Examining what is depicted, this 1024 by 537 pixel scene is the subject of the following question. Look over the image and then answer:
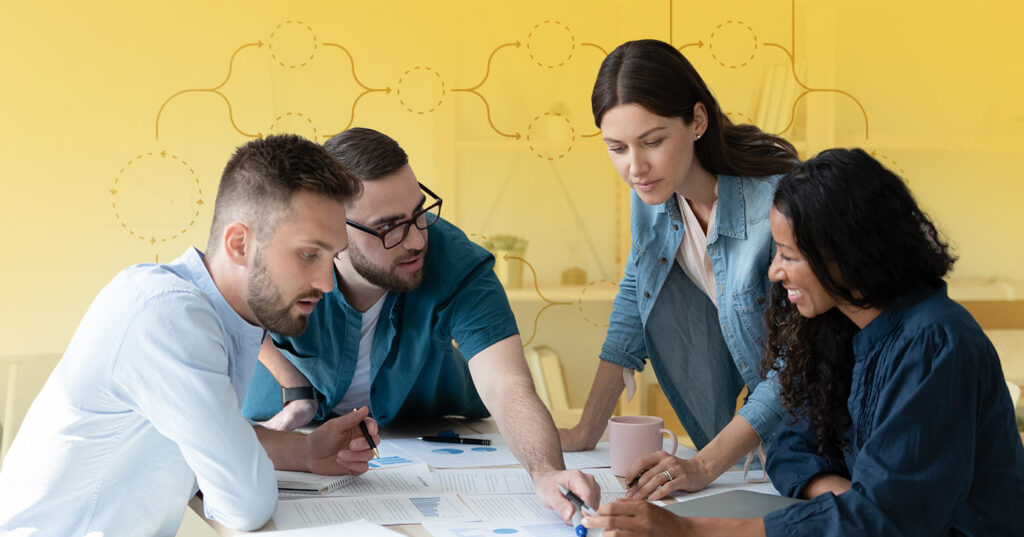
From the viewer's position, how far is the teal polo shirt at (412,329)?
5.94 feet

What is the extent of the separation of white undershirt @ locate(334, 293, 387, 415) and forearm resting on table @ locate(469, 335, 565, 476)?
22 cm

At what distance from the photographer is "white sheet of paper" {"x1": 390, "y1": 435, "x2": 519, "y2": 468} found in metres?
1.63

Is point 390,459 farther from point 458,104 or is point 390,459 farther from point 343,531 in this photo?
point 458,104

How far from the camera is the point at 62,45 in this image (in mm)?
3197

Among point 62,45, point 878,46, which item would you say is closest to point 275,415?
point 62,45

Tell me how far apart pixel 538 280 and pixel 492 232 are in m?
0.25

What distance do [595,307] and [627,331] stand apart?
5.51 ft

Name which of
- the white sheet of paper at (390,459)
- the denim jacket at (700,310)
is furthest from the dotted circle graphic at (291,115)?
the white sheet of paper at (390,459)

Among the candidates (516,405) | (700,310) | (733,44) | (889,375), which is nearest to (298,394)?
(516,405)

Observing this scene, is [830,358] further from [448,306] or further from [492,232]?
[492,232]

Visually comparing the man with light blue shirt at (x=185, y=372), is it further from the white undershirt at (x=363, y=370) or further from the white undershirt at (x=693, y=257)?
the white undershirt at (x=693, y=257)

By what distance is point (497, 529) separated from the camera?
4.16 ft

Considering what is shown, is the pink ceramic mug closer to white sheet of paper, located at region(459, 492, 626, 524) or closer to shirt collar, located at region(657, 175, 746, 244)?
white sheet of paper, located at region(459, 492, 626, 524)

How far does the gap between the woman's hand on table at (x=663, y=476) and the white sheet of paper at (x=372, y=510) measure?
0.87 ft
